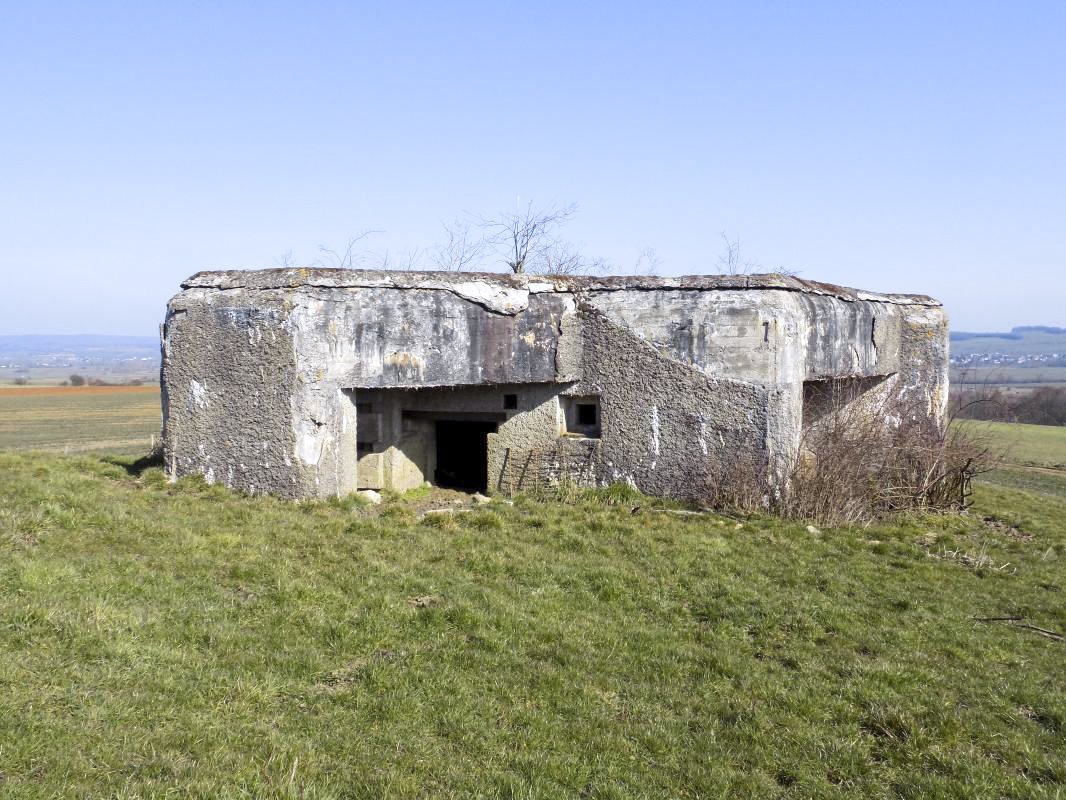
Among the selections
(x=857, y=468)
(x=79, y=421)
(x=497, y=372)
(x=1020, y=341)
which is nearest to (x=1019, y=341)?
(x=1020, y=341)

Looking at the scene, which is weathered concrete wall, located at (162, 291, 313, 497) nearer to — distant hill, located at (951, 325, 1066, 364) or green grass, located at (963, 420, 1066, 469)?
green grass, located at (963, 420, 1066, 469)

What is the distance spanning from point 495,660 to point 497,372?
16.4 feet

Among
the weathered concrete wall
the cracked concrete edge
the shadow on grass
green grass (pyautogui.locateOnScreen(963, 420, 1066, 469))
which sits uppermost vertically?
the cracked concrete edge

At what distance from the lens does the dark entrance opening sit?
1156cm

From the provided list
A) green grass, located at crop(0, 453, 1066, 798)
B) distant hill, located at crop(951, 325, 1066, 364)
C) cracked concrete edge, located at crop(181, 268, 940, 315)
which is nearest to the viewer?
green grass, located at crop(0, 453, 1066, 798)

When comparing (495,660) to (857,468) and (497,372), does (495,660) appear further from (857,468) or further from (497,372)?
(857,468)

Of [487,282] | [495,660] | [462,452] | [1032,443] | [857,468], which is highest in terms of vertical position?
[487,282]

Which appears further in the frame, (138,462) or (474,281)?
(138,462)

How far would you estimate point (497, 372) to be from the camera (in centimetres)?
955

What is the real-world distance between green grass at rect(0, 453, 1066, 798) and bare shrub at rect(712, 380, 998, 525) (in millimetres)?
931

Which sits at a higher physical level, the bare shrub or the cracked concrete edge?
the cracked concrete edge

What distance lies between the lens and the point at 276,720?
3.97m

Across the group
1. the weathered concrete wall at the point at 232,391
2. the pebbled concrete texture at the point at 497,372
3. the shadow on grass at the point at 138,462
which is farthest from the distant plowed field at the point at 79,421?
the pebbled concrete texture at the point at 497,372

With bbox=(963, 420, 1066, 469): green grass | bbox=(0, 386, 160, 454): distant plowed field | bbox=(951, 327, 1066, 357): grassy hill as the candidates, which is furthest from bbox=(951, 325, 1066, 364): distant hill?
bbox=(0, 386, 160, 454): distant plowed field
